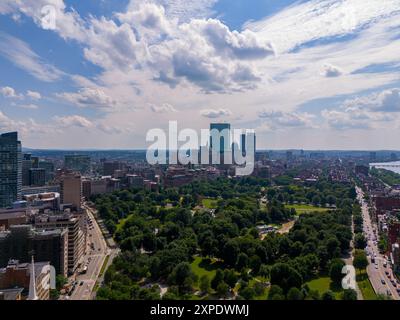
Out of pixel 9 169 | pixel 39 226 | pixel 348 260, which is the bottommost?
pixel 348 260

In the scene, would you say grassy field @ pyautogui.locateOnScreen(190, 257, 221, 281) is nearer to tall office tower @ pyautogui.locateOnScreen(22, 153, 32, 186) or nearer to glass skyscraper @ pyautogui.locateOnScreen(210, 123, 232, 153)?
tall office tower @ pyautogui.locateOnScreen(22, 153, 32, 186)

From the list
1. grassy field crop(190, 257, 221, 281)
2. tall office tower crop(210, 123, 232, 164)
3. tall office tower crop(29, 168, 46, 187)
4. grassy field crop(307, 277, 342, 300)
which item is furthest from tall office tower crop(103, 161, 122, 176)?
grassy field crop(307, 277, 342, 300)

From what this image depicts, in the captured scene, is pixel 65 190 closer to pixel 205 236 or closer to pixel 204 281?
pixel 205 236

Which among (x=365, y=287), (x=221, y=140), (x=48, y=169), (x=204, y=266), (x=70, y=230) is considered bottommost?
(x=204, y=266)

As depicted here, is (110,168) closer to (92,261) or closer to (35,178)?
(35,178)

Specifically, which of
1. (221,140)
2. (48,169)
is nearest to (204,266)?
(48,169)
